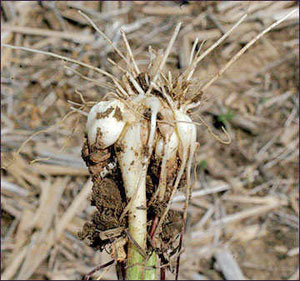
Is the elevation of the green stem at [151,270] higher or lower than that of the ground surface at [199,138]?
lower

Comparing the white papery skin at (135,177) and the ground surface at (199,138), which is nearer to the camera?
the white papery skin at (135,177)

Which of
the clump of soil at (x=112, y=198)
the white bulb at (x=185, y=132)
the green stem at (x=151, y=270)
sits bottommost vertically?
the green stem at (x=151, y=270)

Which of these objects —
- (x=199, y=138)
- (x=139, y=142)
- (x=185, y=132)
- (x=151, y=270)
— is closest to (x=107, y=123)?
(x=139, y=142)

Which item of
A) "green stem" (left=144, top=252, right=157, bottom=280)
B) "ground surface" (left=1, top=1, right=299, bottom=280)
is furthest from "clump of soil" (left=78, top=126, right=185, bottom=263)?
"ground surface" (left=1, top=1, right=299, bottom=280)

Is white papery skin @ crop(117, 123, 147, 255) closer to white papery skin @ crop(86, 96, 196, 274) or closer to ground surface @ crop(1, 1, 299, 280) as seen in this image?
white papery skin @ crop(86, 96, 196, 274)

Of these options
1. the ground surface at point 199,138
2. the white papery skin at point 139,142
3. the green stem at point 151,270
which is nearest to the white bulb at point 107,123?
the white papery skin at point 139,142

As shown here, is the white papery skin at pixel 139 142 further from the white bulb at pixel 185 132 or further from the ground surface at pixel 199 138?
the ground surface at pixel 199 138

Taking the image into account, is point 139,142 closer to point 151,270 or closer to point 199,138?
point 151,270
